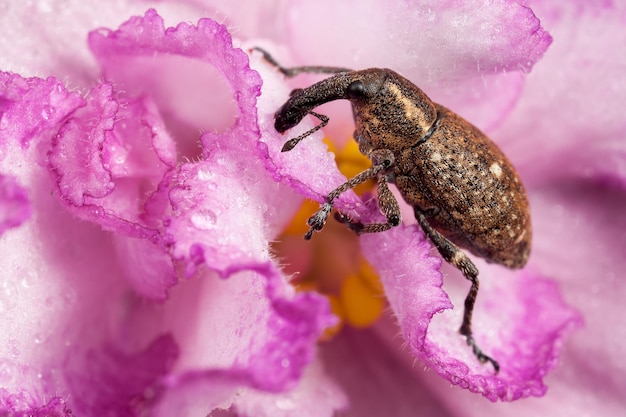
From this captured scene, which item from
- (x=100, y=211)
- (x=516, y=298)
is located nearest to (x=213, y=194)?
(x=100, y=211)

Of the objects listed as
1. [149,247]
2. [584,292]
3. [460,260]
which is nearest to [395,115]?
[460,260]

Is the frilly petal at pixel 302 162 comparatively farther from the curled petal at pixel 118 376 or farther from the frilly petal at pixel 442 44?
the curled petal at pixel 118 376

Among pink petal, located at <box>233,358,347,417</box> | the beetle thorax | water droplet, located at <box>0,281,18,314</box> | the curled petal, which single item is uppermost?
the beetle thorax

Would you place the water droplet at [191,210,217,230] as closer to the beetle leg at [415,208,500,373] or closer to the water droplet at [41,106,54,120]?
the water droplet at [41,106,54,120]

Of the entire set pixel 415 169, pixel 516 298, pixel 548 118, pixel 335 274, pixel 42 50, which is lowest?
pixel 335 274

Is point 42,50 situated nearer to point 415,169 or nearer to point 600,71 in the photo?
point 415,169

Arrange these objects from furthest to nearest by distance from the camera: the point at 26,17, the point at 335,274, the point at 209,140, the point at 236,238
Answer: the point at 335,274
the point at 26,17
the point at 209,140
the point at 236,238

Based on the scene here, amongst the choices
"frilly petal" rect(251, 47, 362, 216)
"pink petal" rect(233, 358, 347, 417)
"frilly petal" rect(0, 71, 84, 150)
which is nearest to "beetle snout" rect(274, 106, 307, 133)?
"frilly petal" rect(251, 47, 362, 216)
